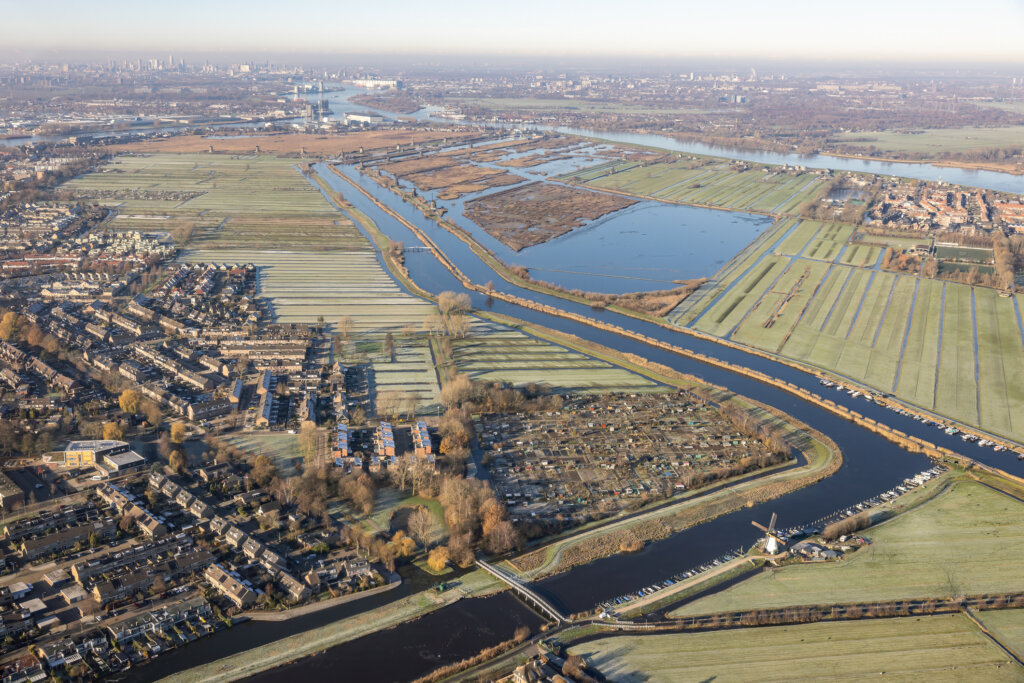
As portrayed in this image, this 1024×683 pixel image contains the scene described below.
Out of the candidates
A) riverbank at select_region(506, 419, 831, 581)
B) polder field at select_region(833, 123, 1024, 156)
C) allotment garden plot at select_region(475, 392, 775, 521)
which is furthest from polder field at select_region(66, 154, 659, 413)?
polder field at select_region(833, 123, 1024, 156)

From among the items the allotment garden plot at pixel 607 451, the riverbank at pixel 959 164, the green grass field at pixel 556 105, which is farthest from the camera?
the green grass field at pixel 556 105

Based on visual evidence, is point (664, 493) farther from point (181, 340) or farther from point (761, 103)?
point (761, 103)

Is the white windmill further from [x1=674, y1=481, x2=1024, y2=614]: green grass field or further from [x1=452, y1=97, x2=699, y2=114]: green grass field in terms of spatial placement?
[x1=452, y1=97, x2=699, y2=114]: green grass field

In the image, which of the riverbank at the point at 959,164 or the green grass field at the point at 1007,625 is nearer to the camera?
the green grass field at the point at 1007,625

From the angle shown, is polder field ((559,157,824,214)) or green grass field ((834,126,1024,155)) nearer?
polder field ((559,157,824,214))

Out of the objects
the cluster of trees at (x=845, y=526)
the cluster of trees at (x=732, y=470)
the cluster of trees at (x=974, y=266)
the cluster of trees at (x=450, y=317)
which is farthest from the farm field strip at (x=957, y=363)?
the cluster of trees at (x=450, y=317)

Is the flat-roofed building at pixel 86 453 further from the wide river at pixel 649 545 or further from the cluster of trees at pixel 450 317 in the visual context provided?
the cluster of trees at pixel 450 317

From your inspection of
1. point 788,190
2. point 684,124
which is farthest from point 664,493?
point 684,124

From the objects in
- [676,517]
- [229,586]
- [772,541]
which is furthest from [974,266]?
[229,586]
